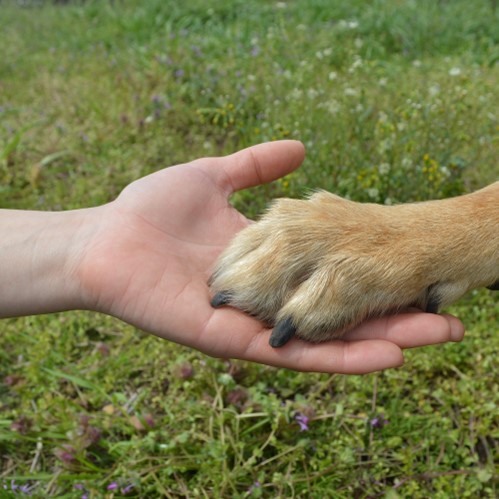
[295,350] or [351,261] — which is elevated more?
[351,261]

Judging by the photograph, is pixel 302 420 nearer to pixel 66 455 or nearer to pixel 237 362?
pixel 237 362

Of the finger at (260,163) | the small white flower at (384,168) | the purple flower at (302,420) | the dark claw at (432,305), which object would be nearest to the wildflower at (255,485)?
the purple flower at (302,420)

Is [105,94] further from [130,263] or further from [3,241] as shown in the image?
[130,263]

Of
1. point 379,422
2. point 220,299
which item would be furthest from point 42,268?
point 379,422

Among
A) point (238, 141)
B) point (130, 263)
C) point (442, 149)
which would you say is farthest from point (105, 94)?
point (130, 263)

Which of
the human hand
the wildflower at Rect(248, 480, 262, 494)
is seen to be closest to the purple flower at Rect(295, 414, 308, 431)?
the wildflower at Rect(248, 480, 262, 494)

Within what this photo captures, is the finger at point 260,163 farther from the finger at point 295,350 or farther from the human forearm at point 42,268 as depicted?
the finger at point 295,350
